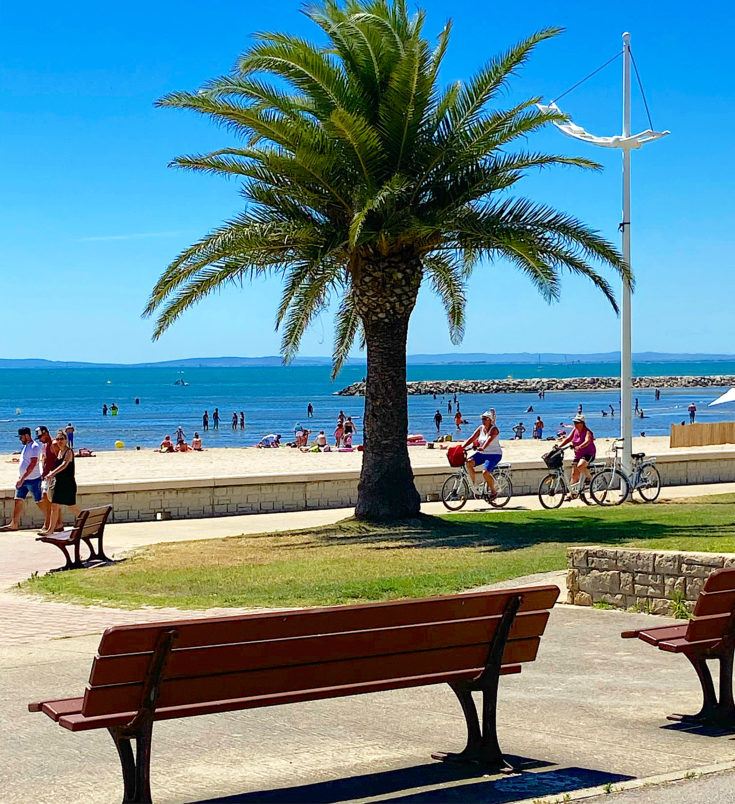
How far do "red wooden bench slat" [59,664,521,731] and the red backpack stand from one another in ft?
43.7

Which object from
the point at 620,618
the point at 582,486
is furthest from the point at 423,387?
the point at 620,618

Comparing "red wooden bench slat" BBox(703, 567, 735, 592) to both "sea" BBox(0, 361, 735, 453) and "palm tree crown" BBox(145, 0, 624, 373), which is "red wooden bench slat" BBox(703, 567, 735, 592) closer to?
"palm tree crown" BBox(145, 0, 624, 373)

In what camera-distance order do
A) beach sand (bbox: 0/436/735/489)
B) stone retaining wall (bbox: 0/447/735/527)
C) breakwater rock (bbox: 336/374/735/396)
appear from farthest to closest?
1. breakwater rock (bbox: 336/374/735/396)
2. beach sand (bbox: 0/436/735/489)
3. stone retaining wall (bbox: 0/447/735/527)

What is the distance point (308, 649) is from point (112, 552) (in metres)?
10.4

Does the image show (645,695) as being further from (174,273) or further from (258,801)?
(174,273)

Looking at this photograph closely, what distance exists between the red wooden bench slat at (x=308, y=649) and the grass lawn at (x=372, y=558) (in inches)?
198

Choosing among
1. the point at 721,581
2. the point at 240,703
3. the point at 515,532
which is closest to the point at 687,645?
the point at 721,581

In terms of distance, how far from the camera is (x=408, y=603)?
5.06 metres

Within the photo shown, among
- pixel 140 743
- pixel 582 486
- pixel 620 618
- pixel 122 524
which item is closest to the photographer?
pixel 140 743

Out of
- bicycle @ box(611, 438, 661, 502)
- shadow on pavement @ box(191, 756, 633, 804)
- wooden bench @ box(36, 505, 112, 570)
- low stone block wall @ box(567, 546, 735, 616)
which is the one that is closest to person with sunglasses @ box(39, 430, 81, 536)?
wooden bench @ box(36, 505, 112, 570)

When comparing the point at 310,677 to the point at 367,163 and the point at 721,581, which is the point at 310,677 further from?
the point at 367,163

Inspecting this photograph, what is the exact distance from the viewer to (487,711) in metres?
5.20

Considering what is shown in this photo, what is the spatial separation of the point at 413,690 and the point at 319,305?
440 inches

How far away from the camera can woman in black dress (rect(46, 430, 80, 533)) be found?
626 inches
